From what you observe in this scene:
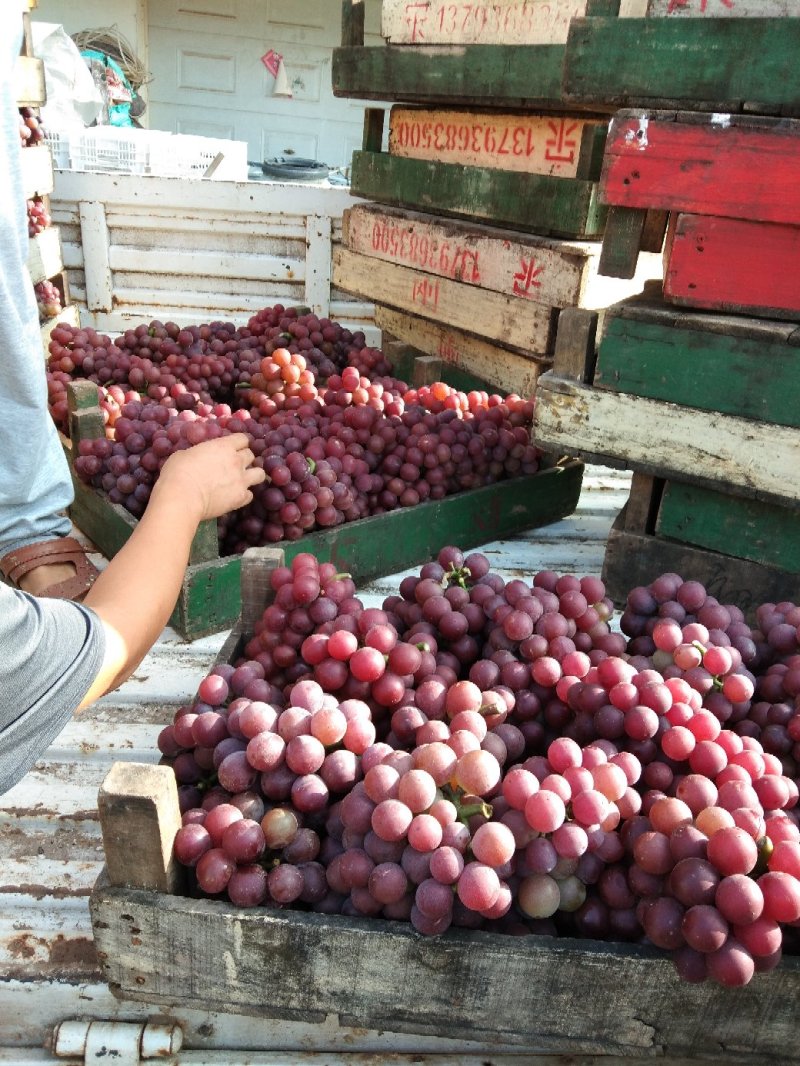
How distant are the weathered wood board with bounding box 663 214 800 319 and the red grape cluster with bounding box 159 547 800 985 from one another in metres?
0.89

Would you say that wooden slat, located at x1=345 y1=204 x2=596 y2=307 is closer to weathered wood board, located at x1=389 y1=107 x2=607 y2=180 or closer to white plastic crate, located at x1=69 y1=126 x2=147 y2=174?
weathered wood board, located at x1=389 y1=107 x2=607 y2=180

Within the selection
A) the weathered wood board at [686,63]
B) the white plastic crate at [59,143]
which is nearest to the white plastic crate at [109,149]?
the white plastic crate at [59,143]

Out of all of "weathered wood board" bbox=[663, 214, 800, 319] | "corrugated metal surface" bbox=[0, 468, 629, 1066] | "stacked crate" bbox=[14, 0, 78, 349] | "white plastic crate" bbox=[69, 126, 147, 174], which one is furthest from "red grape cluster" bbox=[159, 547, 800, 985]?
"white plastic crate" bbox=[69, 126, 147, 174]

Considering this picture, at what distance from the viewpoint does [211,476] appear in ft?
6.19

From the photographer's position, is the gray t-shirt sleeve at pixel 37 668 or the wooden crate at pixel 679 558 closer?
the gray t-shirt sleeve at pixel 37 668

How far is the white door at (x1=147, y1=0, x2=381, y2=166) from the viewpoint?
948cm

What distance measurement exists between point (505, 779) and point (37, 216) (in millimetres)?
4175

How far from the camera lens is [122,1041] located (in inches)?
51.8

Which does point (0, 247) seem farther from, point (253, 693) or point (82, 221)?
point (82, 221)

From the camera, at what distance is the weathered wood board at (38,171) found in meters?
4.13

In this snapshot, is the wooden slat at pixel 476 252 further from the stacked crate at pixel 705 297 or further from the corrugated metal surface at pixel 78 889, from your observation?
the corrugated metal surface at pixel 78 889

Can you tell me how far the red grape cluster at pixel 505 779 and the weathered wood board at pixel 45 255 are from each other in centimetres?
307

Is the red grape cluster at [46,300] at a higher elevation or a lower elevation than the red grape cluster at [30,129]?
lower

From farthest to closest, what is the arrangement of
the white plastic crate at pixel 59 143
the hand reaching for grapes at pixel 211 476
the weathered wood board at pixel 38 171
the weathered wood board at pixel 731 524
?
the white plastic crate at pixel 59 143
the weathered wood board at pixel 38 171
the weathered wood board at pixel 731 524
the hand reaching for grapes at pixel 211 476
